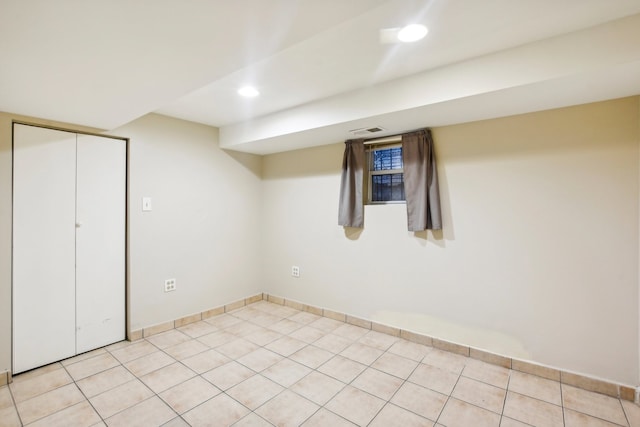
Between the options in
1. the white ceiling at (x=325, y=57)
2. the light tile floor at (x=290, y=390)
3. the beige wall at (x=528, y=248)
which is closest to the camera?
the white ceiling at (x=325, y=57)

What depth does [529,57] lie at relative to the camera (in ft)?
5.93

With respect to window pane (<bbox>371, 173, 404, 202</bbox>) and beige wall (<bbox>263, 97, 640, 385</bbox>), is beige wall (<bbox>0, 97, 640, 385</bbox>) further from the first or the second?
window pane (<bbox>371, 173, 404, 202</bbox>)

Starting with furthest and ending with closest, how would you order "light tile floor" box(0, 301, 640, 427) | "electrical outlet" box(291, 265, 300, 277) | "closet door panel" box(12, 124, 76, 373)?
"electrical outlet" box(291, 265, 300, 277) < "closet door panel" box(12, 124, 76, 373) < "light tile floor" box(0, 301, 640, 427)

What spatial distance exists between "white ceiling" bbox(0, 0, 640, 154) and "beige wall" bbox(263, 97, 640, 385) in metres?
0.27

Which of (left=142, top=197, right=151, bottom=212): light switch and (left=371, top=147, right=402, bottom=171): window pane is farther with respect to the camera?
(left=371, top=147, right=402, bottom=171): window pane

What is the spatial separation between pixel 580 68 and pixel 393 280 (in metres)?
2.17

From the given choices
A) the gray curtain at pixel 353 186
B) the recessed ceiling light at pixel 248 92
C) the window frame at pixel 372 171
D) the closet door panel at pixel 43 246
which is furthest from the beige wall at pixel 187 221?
the window frame at pixel 372 171

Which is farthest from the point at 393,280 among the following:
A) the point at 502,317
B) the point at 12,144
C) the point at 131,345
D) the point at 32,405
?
the point at 12,144

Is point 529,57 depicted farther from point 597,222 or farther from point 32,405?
point 32,405

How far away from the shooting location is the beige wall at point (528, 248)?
2.10 m

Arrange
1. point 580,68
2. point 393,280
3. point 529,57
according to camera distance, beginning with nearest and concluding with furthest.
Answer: point 580,68 < point 529,57 < point 393,280

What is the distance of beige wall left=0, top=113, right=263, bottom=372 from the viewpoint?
9.70 feet

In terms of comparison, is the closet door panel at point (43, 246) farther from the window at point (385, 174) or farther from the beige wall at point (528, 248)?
the window at point (385, 174)

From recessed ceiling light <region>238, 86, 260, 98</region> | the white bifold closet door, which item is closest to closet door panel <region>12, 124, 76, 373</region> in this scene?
the white bifold closet door
